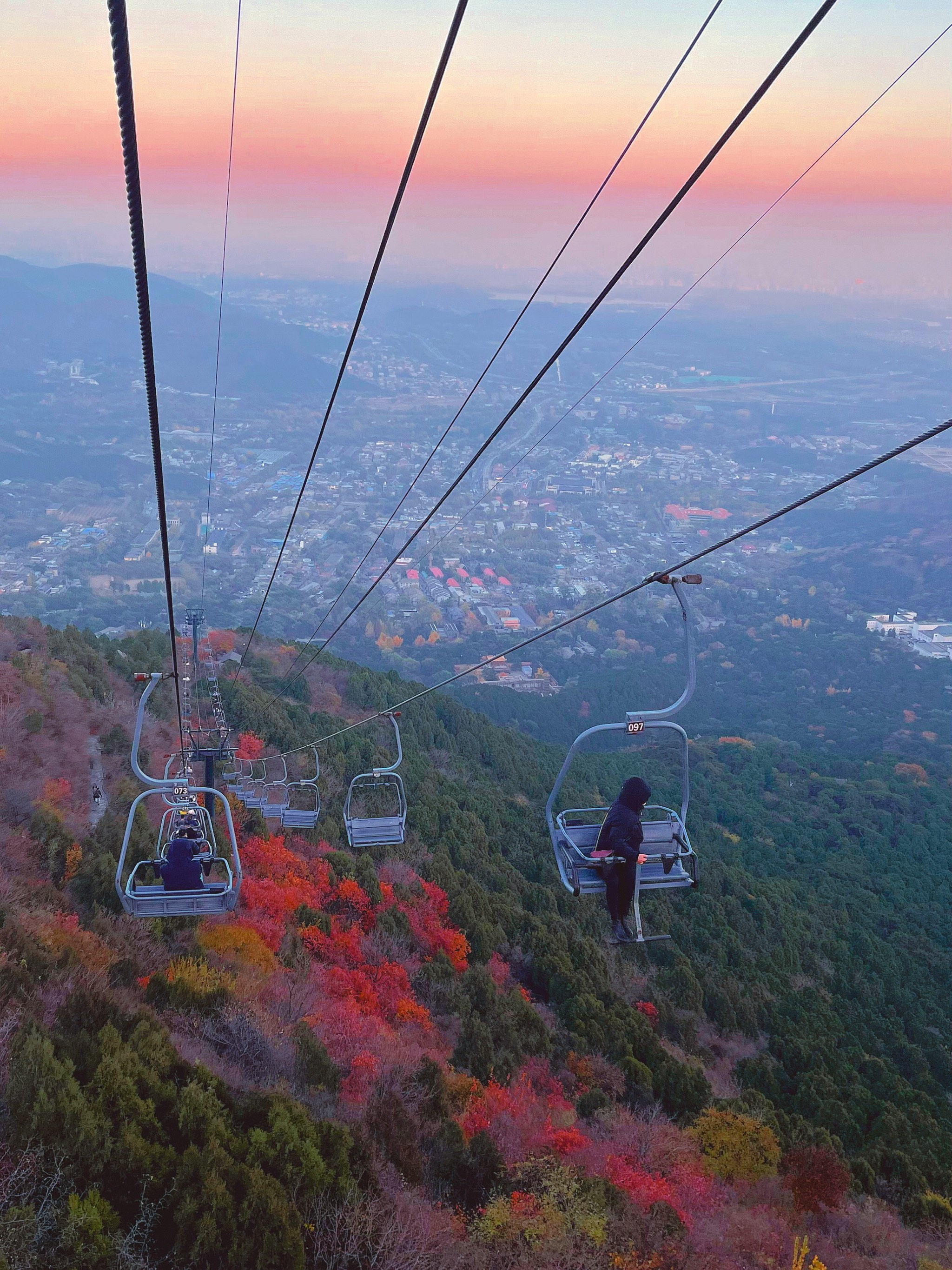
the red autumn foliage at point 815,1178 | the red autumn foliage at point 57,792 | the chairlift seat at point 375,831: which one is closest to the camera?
the chairlift seat at point 375,831

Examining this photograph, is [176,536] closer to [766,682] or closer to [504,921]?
[766,682]

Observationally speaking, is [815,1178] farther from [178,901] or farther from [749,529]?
[749,529]

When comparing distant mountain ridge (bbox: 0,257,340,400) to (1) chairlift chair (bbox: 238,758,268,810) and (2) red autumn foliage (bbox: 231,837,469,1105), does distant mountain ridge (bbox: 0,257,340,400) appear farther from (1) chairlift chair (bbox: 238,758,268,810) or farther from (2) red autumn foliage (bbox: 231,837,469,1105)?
(1) chairlift chair (bbox: 238,758,268,810)

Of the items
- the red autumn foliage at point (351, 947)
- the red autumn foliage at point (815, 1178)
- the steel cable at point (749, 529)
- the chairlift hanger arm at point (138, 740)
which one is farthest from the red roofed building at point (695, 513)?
the chairlift hanger arm at point (138, 740)

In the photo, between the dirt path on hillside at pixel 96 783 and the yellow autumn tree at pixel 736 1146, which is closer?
the yellow autumn tree at pixel 736 1146

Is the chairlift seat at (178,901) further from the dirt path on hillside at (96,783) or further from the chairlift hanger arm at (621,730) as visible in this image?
the dirt path on hillside at (96,783)

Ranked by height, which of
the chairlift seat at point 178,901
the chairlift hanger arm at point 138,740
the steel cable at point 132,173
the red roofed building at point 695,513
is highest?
the red roofed building at point 695,513
